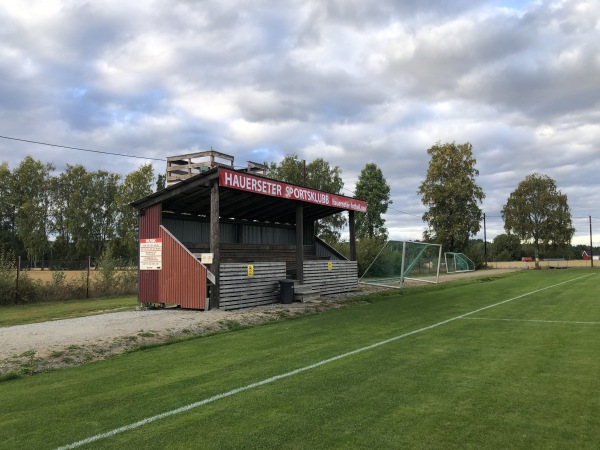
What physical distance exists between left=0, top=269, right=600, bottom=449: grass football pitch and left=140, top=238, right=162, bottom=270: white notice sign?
23.4 feet

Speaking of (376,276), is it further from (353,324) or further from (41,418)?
(41,418)

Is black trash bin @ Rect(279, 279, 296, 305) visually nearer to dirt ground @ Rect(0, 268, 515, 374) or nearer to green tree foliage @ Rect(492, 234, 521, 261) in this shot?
dirt ground @ Rect(0, 268, 515, 374)

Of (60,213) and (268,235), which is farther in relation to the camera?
(60,213)

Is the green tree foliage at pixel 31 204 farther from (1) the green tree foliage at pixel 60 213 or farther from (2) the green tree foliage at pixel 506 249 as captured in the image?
(2) the green tree foliage at pixel 506 249

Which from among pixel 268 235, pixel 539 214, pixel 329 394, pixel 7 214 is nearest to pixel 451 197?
pixel 539 214

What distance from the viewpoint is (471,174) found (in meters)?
50.4

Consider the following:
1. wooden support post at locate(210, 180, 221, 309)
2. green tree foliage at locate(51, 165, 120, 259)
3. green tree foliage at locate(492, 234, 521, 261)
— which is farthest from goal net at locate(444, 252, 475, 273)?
green tree foliage at locate(492, 234, 521, 261)

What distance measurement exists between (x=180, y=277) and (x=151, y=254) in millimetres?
1722

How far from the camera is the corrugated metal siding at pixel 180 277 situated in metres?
15.1

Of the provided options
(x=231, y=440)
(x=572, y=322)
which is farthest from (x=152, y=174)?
(x=231, y=440)

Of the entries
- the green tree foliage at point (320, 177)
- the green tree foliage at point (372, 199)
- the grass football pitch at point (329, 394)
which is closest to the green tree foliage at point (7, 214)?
the green tree foliage at point (320, 177)

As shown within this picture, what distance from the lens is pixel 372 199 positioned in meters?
55.5

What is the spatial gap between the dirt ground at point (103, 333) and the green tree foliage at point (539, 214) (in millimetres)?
52282

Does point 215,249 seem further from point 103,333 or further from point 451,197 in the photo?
point 451,197
